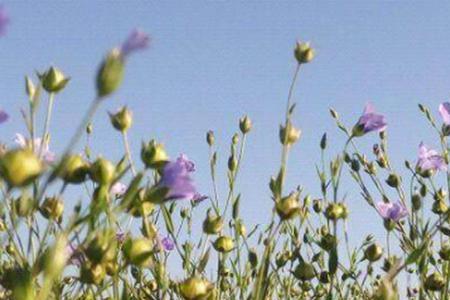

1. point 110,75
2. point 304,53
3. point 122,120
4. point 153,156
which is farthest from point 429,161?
point 110,75

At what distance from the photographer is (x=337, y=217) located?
1.50 metres

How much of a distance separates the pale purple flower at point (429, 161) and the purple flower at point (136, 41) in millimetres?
1708

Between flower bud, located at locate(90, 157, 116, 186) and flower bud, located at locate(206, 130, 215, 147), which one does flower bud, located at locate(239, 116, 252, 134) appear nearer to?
flower bud, located at locate(206, 130, 215, 147)

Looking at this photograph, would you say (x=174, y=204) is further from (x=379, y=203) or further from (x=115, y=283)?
(x=115, y=283)

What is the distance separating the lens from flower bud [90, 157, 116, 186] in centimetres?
88

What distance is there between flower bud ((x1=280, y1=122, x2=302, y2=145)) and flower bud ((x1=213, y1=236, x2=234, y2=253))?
11.1 inches

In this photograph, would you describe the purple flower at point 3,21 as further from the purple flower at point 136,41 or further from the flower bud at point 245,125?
the flower bud at point 245,125

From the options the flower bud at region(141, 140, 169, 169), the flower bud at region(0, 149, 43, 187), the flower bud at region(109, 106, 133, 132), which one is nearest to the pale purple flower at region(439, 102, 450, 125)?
the flower bud at region(109, 106, 133, 132)

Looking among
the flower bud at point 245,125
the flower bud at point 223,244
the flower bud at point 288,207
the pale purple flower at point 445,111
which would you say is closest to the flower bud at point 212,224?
the flower bud at point 223,244

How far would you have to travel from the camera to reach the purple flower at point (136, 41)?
0.73 m

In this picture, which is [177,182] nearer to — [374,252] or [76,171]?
[76,171]

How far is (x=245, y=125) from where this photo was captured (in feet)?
6.86

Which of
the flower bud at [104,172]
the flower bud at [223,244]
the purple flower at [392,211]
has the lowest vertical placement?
the flower bud at [104,172]

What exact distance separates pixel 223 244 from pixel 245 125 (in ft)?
2.31
